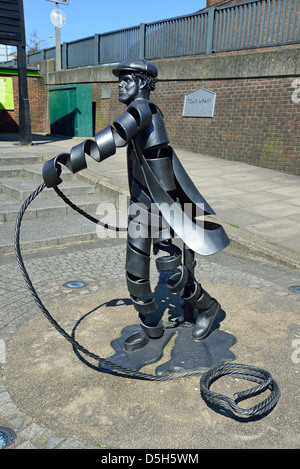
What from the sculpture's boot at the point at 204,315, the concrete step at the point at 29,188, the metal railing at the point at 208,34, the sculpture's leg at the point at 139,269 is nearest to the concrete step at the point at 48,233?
the concrete step at the point at 29,188

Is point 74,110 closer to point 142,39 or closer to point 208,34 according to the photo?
point 142,39

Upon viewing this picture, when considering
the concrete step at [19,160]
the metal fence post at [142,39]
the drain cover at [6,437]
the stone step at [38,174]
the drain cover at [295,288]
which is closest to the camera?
the drain cover at [6,437]

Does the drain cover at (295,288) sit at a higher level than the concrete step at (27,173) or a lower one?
lower

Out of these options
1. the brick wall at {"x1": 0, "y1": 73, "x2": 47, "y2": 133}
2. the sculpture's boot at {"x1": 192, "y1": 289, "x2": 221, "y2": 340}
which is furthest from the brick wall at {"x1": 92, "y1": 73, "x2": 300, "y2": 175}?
the brick wall at {"x1": 0, "y1": 73, "x2": 47, "y2": 133}

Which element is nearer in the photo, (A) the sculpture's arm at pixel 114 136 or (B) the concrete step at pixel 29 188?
(A) the sculpture's arm at pixel 114 136

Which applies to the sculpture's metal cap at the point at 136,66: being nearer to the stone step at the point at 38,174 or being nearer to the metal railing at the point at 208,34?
the stone step at the point at 38,174

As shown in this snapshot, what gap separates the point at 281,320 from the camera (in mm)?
4027

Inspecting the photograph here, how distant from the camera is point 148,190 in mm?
3152

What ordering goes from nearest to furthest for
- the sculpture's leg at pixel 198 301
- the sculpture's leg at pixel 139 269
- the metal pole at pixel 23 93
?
the sculpture's leg at pixel 139 269 < the sculpture's leg at pixel 198 301 < the metal pole at pixel 23 93

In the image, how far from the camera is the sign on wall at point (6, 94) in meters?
18.0

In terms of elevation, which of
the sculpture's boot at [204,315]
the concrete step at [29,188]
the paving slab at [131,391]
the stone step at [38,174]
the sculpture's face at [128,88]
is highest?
the sculpture's face at [128,88]

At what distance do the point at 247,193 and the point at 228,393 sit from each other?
629cm

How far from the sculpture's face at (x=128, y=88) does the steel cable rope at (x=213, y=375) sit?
0.91 m
